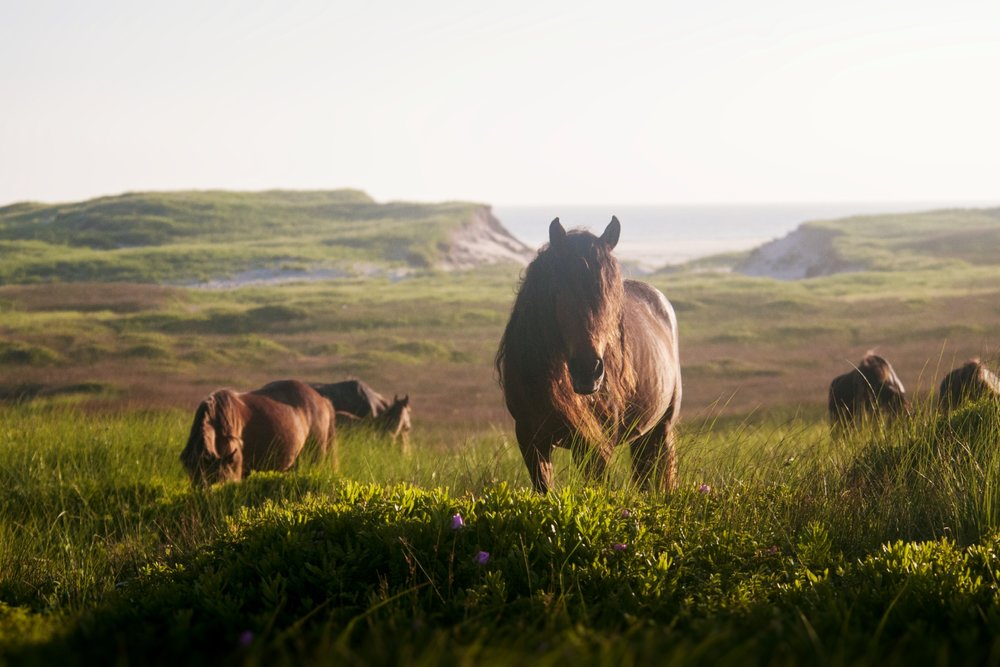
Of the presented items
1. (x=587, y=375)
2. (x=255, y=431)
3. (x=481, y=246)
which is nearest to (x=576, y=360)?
(x=587, y=375)

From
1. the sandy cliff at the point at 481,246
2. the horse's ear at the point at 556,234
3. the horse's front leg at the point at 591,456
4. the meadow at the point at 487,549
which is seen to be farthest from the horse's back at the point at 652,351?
the sandy cliff at the point at 481,246

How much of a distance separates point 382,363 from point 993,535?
18.7 meters

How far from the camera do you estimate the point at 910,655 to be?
9.75 feet

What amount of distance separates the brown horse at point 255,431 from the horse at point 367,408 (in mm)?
2732

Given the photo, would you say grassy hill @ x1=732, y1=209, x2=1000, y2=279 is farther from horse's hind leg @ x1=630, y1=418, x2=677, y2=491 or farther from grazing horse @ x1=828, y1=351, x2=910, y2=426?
horse's hind leg @ x1=630, y1=418, x2=677, y2=491

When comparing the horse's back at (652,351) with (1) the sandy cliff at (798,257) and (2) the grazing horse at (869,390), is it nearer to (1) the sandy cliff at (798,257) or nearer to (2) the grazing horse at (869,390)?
(2) the grazing horse at (869,390)

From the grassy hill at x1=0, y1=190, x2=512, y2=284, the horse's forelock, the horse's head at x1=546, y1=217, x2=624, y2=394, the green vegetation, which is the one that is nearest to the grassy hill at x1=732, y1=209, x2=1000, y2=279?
the grassy hill at x1=0, y1=190, x2=512, y2=284

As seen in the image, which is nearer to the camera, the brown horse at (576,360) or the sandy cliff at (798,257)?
the brown horse at (576,360)

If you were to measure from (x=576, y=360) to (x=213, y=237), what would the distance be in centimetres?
5978

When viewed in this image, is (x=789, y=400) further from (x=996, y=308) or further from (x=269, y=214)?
(x=269, y=214)

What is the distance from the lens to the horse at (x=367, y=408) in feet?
46.8

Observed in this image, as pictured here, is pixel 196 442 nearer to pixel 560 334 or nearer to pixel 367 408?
pixel 560 334

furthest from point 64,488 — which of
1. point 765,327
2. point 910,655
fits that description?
point 765,327

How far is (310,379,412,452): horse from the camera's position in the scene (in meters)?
14.3
